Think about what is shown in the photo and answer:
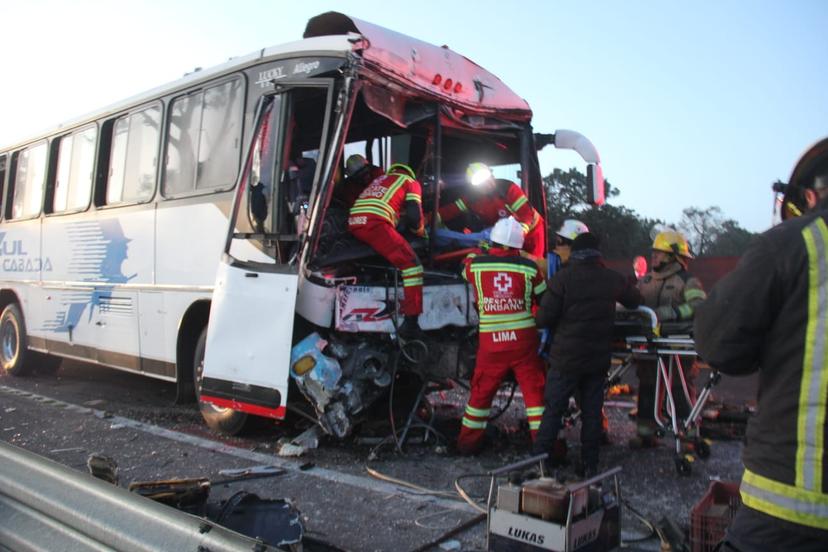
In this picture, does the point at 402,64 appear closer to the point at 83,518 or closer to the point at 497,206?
the point at 497,206

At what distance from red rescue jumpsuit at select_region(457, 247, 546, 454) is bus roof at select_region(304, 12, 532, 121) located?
153cm

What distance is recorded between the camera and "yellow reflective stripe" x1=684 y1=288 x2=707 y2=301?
534cm

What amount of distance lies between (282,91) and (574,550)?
149 inches

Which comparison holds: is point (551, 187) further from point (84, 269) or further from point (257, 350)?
point (257, 350)

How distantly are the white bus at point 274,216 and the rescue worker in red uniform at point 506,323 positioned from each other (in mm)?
393

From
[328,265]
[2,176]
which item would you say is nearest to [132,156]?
[328,265]

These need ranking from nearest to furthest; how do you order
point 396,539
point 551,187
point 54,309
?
point 396,539 → point 54,309 → point 551,187

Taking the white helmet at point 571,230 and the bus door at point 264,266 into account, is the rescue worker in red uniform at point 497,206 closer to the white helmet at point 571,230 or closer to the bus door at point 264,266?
the white helmet at point 571,230

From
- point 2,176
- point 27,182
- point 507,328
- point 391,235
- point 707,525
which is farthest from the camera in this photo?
point 2,176

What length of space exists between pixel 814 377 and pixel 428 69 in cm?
464

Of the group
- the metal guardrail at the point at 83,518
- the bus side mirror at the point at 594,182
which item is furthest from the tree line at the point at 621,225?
the metal guardrail at the point at 83,518

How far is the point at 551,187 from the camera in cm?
1427

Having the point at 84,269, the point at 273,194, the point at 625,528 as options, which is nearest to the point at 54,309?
the point at 84,269

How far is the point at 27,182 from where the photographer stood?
32.2 feet
